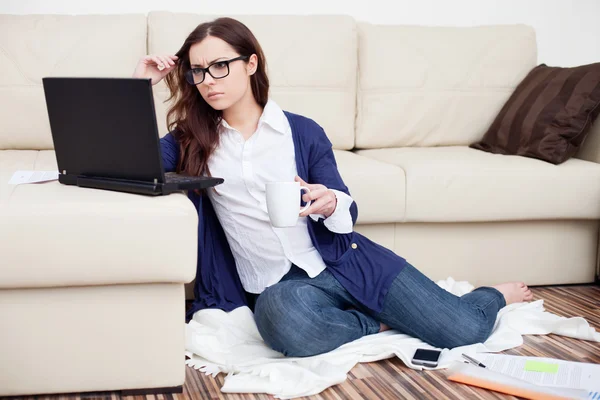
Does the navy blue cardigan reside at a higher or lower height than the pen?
higher

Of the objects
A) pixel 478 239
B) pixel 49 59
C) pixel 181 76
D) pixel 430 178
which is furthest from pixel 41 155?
pixel 478 239

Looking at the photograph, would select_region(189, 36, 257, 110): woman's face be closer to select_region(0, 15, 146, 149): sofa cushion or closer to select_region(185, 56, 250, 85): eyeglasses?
select_region(185, 56, 250, 85): eyeglasses

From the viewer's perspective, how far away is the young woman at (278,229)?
2.04 m

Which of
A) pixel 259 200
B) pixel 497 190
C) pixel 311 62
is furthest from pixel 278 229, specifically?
pixel 311 62

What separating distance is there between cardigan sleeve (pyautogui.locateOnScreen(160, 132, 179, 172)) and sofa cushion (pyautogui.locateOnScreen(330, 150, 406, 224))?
0.65 metres

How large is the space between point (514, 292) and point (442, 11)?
158 cm

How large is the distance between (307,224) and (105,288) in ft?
1.95

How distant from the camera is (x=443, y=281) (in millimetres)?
2662

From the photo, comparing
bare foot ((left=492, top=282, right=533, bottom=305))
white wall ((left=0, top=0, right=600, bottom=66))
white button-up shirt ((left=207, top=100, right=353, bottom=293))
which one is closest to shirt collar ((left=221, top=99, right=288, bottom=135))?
white button-up shirt ((left=207, top=100, right=353, bottom=293))

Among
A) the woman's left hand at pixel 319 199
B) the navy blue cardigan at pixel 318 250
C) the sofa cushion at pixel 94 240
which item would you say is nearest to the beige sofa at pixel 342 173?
the sofa cushion at pixel 94 240

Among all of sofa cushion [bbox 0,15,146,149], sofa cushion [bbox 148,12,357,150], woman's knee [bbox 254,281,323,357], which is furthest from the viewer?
sofa cushion [bbox 148,12,357,150]

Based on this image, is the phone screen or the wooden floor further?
the phone screen

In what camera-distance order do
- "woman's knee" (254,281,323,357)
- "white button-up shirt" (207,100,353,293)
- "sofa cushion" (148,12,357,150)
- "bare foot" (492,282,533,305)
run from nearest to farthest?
1. "woman's knee" (254,281,323,357)
2. "white button-up shirt" (207,100,353,293)
3. "bare foot" (492,282,533,305)
4. "sofa cushion" (148,12,357,150)

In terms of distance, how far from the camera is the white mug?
172 centimetres
